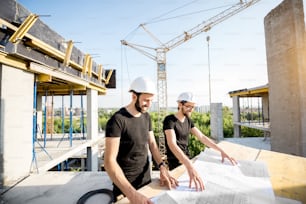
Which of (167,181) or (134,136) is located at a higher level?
(134,136)

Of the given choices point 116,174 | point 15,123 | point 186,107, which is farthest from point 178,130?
point 15,123

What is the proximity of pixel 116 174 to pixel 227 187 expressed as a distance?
2.15ft

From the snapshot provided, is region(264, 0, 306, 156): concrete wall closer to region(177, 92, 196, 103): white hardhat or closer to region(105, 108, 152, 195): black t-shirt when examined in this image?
region(177, 92, 196, 103): white hardhat

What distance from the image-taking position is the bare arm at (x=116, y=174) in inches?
30.8

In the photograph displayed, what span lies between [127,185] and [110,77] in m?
9.07

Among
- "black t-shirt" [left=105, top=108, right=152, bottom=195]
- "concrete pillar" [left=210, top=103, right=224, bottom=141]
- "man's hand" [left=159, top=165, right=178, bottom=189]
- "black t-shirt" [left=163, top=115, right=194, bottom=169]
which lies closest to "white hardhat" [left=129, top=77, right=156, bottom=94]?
"black t-shirt" [left=105, top=108, right=152, bottom=195]

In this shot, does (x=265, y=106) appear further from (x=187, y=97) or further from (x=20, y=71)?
(x=20, y=71)

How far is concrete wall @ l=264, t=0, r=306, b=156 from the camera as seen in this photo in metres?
4.59

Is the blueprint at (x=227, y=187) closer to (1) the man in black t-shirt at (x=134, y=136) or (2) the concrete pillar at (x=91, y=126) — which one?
(1) the man in black t-shirt at (x=134, y=136)

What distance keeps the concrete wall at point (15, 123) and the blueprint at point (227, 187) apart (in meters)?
3.59

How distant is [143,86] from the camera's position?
4.12 feet

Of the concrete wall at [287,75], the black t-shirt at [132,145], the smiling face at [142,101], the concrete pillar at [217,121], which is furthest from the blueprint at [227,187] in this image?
the concrete pillar at [217,121]

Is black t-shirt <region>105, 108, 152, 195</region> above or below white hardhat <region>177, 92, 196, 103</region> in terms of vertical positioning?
below

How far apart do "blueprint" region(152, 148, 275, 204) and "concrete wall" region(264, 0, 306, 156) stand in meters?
4.73
